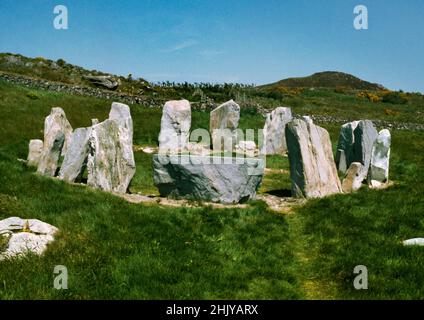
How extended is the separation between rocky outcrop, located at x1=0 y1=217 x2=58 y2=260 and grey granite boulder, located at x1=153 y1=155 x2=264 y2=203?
201 inches

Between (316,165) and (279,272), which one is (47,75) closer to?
(316,165)

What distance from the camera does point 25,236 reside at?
8445 mm

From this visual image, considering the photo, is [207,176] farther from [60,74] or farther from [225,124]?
[60,74]

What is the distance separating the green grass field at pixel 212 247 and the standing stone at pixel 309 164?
2.84ft

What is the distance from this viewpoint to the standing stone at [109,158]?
46.3 ft

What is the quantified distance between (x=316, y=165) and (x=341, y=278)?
286 inches

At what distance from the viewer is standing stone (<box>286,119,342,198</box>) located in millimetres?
14883

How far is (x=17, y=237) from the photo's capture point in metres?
8.38

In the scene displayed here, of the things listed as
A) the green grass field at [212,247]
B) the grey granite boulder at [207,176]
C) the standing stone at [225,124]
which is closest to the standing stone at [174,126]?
the standing stone at [225,124]

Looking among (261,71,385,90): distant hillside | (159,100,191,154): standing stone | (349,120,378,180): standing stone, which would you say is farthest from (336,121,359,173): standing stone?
(261,71,385,90): distant hillside

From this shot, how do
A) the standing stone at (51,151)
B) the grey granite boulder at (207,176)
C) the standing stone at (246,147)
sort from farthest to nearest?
1. the standing stone at (246,147)
2. the standing stone at (51,151)
3. the grey granite boulder at (207,176)

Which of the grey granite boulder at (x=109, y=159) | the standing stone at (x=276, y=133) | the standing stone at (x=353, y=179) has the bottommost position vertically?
the standing stone at (x=353, y=179)

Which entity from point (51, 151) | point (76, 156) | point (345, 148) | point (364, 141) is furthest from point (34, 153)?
point (345, 148)

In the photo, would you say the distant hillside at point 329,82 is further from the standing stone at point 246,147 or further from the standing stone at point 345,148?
the standing stone at point 345,148
